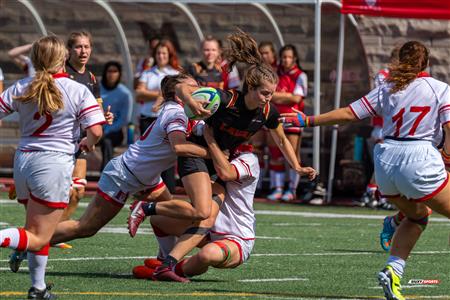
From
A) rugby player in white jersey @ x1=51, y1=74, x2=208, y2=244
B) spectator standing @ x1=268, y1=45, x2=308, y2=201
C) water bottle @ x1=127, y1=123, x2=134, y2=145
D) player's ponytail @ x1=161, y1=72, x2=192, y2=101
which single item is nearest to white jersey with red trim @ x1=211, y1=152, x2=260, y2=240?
rugby player in white jersey @ x1=51, y1=74, x2=208, y2=244

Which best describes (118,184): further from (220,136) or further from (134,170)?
(220,136)

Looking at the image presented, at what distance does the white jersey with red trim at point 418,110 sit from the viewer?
325 inches

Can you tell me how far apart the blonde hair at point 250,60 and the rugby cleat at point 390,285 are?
A: 167 cm

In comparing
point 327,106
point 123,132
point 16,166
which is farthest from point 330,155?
point 16,166

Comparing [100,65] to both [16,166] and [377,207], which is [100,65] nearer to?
[377,207]

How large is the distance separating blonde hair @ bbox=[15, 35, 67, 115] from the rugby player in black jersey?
4.10 feet

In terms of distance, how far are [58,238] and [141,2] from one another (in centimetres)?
928

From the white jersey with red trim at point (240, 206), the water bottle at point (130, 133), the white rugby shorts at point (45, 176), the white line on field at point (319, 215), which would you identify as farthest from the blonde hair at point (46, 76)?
the water bottle at point (130, 133)

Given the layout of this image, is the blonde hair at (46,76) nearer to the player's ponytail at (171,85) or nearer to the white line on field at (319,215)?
the player's ponytail at (171,85)

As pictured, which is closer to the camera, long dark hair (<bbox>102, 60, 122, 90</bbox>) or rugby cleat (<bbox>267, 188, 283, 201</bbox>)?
rugby cleat (<bbox>267, 188, 283, 201</bbox>)

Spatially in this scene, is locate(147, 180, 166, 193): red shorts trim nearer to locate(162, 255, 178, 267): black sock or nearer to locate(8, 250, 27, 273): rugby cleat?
locate(162, 255, 178, 267): black sock

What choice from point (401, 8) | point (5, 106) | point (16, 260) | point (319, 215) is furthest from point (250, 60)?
point (401, 8)

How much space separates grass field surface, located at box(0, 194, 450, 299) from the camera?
8297 mm

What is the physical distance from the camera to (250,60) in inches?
358
